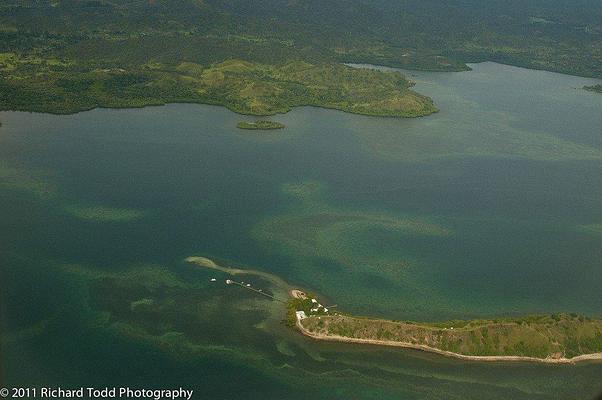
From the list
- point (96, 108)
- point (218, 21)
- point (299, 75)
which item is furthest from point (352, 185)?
point (218, 21)

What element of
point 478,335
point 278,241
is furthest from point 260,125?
point 478,335

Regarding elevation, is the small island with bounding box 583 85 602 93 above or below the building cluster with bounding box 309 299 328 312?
above

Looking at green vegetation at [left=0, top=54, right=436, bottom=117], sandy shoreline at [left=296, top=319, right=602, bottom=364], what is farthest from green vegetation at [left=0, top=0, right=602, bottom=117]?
sandy shoreline at [left=296, top=319, right=602, bottom=364]

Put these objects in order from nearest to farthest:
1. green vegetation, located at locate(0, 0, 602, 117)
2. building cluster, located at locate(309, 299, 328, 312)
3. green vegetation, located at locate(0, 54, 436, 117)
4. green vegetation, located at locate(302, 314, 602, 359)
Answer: green vegetation, located at locate(302, 314, 602, 359)
building cluster, located at locate(309, 299, 328, 312)
green vegetation, located at locate(0, 54, 436, 117)
green vegetation, located at locate(0, 0, 602, 117)

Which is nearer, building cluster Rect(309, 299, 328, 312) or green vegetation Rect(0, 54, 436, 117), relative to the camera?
building cluster Rect(309, 299, 328, 312)

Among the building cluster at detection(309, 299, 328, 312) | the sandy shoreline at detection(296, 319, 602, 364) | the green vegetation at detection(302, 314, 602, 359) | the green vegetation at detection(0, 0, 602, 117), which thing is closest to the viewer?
the sandy shoreline at detection(296, 319, 602, 364)

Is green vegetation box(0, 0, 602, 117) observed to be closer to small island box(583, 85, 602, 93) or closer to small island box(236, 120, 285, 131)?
small island box(236, 120, 285, 131)

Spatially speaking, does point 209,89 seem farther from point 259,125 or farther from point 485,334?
point 485,334

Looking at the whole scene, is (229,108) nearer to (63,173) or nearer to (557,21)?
(63,173)
